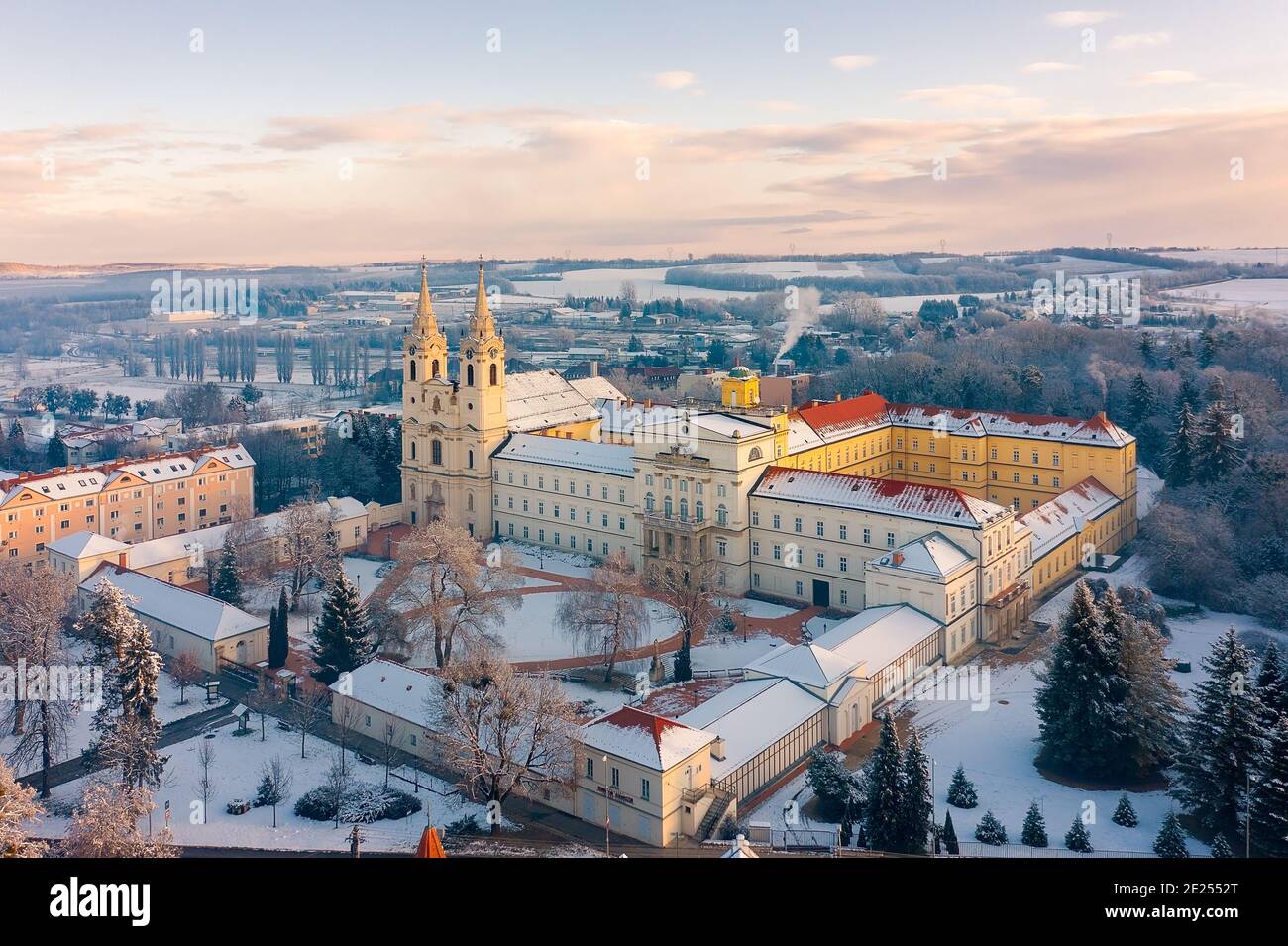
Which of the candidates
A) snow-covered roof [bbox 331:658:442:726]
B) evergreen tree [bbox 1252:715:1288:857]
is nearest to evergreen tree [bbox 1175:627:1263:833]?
evergreen tree [bbox 1252:715:1288:857]

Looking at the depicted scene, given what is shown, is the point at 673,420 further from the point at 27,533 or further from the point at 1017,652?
the point at 27,533

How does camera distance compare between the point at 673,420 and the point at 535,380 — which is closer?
the point at 673,420

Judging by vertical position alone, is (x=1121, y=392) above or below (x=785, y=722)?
above

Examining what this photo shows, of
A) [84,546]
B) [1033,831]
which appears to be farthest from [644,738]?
[84,546]

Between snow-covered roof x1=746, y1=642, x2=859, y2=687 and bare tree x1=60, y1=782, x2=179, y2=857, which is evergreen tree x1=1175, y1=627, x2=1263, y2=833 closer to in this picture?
snow-covered roof x1=746, y1=642, x2=859, y2=687

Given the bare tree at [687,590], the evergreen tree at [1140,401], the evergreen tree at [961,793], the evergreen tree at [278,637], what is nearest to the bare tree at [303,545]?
the evergreen tree at [278,637]

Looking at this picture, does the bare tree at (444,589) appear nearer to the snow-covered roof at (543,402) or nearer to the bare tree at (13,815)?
the bare tree at (13,815)
